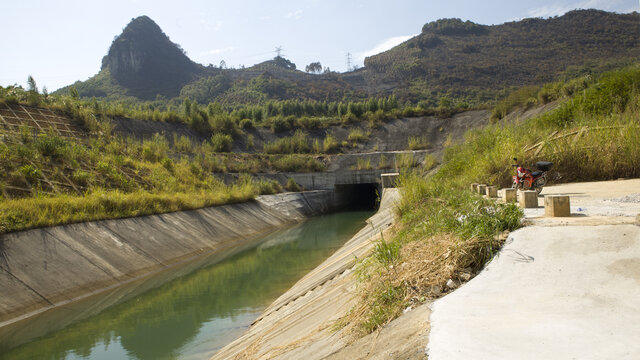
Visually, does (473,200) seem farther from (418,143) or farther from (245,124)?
(245,124)

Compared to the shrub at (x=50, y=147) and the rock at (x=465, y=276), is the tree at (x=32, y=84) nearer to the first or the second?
the shrub at (x=50, y=147)

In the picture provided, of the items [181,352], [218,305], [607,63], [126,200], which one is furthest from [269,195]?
[607,63]

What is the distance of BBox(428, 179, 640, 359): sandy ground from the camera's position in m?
1.87

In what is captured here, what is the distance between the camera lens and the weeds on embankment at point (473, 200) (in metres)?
3.16

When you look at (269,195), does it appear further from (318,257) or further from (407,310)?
(407,310)

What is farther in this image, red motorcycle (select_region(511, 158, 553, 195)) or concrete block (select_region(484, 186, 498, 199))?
red motorcycle (select_region(511, 158, 553, 195))

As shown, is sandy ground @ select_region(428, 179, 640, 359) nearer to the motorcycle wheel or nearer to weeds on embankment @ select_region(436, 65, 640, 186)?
the motorcycle wheel

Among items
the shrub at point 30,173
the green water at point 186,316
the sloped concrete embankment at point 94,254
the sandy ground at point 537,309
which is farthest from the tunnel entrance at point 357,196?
the sandy ground at point 537,309

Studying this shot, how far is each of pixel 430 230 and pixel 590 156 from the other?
5729 millimetres

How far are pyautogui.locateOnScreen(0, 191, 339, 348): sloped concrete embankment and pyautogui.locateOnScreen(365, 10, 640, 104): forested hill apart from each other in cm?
6223

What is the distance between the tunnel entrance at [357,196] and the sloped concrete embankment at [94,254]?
1362 cm

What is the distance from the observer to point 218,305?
8.73 m

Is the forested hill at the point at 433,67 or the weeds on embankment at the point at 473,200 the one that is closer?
the weeds on embankment at the point at 473,200

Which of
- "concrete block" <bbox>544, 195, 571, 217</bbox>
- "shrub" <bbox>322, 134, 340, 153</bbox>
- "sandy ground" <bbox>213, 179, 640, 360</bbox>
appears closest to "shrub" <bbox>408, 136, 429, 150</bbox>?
"shrub" <bbox>322, 134, 340, 153</bbox>
